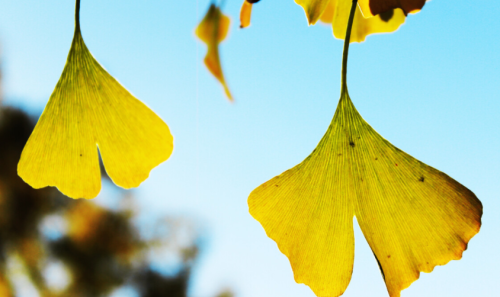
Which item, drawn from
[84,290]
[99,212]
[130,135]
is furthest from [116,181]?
[84,290]

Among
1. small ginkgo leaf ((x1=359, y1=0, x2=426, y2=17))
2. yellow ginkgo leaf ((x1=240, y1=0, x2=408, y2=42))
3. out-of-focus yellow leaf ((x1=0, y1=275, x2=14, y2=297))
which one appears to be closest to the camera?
small ginkgo leaf ((x1=359, y1=0, x2=426, y2=17))

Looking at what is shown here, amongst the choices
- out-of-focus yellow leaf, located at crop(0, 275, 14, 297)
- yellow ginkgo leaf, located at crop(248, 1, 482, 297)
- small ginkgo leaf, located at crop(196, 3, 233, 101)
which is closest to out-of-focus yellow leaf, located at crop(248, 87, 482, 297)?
yellow ginkgo leaf, located at crop(248, 1, 482, 297)

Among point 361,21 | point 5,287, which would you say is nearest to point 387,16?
point 361,21

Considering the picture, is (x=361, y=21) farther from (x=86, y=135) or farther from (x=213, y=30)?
(x=86, y=135)

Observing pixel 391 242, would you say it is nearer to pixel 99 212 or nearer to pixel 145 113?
pixel 145 113

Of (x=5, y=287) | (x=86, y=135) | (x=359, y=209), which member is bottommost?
(x=359, y=209)

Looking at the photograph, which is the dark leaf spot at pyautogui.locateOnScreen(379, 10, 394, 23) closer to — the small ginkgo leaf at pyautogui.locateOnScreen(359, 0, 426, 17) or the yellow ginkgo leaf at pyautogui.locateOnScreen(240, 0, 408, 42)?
the yellow ginkgo leaf at pyautogui.locateOnScreen(240, 0, 408, 42)
